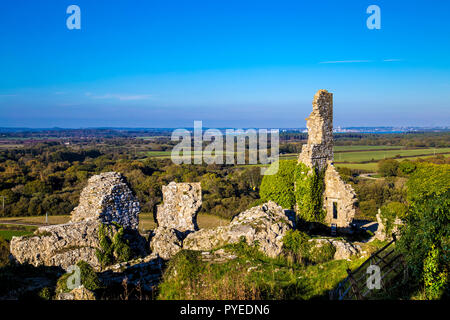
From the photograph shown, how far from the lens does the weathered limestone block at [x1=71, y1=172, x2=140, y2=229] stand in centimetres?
1084

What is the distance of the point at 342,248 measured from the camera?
1011cm

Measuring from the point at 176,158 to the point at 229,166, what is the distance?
9.71 meters

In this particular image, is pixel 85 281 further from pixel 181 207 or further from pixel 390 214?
pixel 390 214

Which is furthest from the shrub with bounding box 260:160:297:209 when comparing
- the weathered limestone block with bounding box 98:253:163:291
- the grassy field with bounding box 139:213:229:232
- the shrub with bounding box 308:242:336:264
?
the weathered limestone block with bounding box 98:253:163:291

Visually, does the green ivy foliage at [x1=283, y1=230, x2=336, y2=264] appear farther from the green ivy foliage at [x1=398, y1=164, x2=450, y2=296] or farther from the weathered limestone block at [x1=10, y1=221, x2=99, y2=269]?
the weathered limestone block at [x1=10, y1=221, x2=99, y2=269]

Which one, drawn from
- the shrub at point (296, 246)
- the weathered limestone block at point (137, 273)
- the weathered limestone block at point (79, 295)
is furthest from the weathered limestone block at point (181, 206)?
the weathered limestone block at point (79, 295)

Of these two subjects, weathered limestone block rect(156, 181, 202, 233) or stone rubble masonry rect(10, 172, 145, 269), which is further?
weathered limestone block rect(156, 181, 202, 233)

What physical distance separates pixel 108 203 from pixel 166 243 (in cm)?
243

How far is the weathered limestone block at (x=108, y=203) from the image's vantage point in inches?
427

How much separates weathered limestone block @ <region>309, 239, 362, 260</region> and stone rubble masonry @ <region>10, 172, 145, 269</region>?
5.45 meters

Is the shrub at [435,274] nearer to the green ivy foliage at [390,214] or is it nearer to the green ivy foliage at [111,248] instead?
the green ivy foliage at [111,248]

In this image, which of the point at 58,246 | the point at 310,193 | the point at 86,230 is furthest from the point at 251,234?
the point at 310,193

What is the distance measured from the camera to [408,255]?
21.9 feet
